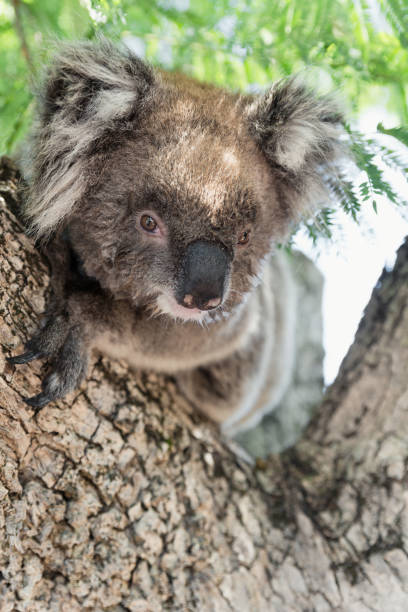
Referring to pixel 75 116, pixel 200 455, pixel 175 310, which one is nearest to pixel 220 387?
pixel 200 455

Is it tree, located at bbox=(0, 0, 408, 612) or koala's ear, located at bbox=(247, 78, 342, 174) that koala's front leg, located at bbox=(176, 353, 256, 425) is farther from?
koala's ear, located at bbox=(247, 78, 342, 174)

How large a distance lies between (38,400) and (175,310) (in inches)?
24.6

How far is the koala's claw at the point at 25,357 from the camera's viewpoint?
1987mm

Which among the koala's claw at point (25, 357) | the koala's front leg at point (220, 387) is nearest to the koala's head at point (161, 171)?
the koala's claw at point (25, 357)

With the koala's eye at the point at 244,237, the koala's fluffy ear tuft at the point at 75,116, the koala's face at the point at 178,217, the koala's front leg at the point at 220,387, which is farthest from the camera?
the koala's front leg at the point at 220,387

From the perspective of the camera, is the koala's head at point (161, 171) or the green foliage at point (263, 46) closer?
the koala's head at point (161, 171)

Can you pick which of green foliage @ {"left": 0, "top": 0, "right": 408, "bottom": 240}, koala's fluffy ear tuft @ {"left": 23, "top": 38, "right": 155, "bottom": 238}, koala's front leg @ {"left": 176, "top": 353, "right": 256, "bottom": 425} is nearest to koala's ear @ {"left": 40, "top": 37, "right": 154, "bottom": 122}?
koala's fluffy ear tuft @ {"left": 23, "top": 38, "right": 155, "bottom": 238}

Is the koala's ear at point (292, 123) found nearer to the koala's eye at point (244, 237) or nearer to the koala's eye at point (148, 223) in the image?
the koala's eye at point (244, 237)

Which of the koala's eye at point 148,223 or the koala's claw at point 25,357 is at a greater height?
the koala's eye at point 148,223

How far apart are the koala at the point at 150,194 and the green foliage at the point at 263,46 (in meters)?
0.17

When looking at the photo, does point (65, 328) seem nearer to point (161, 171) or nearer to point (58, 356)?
point (58, 356)

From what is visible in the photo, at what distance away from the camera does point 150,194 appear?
2.16m

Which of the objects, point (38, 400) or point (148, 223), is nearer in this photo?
point (38, 400)

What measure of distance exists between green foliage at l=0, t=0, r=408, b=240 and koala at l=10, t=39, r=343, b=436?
174 mm
